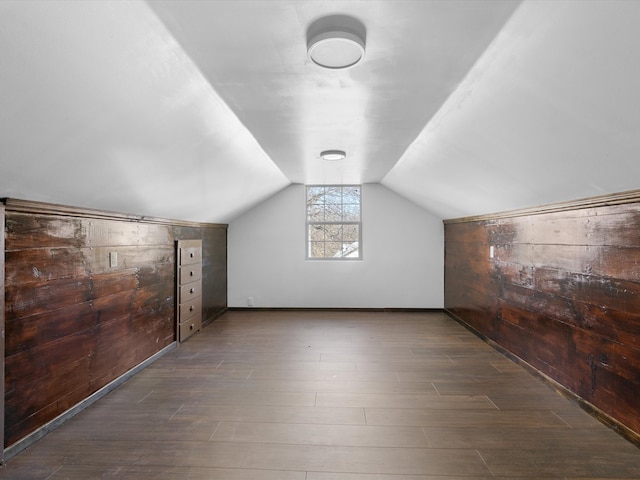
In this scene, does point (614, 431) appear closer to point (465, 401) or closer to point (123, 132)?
point (465, 401)

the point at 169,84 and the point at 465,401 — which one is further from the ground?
the point at 169,84

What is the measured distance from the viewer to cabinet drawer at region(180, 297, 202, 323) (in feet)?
12.8

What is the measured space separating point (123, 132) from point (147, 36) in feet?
2.09

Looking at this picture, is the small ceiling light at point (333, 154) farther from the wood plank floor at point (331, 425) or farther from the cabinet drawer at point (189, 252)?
the wood plank floor at point (331, 425)

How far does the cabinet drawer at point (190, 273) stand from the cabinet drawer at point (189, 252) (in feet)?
0.19

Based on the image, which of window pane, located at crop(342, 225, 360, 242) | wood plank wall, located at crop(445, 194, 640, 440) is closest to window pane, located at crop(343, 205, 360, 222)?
window pane, located at crop(342, 225, 360, 242)

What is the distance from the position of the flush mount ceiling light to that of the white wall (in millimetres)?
4071

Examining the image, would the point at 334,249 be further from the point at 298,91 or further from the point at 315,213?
the point at 298,91

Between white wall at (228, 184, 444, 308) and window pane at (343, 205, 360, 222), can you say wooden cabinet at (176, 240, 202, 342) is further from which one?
window pane at (343, 205, 360, 222)

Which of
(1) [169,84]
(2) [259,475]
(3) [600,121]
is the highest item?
(1) [169,84]

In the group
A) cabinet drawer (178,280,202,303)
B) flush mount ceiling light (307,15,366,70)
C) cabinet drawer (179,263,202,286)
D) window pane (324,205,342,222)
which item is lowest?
cabinet drawer (178,280,202,303)

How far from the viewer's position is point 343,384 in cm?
283

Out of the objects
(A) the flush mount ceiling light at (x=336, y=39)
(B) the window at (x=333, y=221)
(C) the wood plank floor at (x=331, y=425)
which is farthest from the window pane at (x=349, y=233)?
(A) the flush mount ceiling light at (x=336, y=39)

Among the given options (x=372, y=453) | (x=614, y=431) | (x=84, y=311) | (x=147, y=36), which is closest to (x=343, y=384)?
(x=372, y=453)
